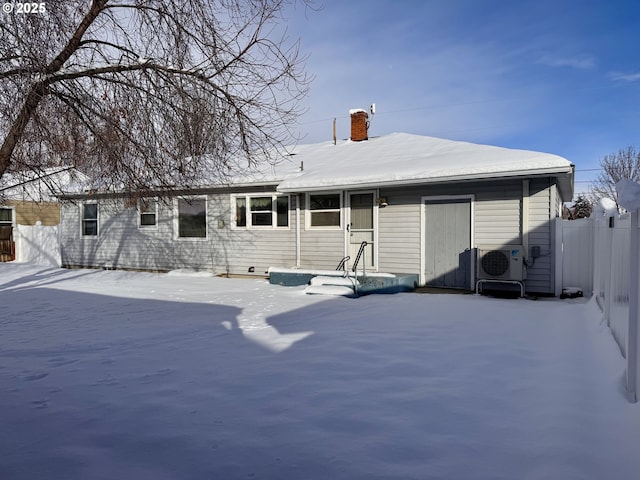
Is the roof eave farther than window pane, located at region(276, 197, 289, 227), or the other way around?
window pane, located at region(276, 197, 289, 227)

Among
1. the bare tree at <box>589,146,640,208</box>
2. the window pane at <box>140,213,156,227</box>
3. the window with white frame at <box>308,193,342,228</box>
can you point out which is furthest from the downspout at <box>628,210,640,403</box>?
the bare tree at <box>589,146,640,208</box>

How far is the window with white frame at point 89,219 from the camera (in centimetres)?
1460

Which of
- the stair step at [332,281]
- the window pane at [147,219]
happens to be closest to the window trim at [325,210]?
the stair step at [332,281]

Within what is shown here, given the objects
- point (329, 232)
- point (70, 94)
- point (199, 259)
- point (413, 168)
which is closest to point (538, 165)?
point (413, 168)

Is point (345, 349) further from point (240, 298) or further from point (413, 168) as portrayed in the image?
point (413, 168)

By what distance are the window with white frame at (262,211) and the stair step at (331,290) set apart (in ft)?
9.39

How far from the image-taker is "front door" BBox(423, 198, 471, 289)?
9.11 metres

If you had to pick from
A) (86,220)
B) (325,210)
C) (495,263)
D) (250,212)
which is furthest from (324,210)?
(86,220)

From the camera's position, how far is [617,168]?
1077 inches

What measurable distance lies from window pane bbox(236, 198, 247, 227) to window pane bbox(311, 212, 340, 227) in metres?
2.14

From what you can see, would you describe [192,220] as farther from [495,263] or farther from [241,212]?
[495,263]

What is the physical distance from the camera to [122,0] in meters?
5.30

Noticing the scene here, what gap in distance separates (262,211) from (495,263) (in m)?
6.16

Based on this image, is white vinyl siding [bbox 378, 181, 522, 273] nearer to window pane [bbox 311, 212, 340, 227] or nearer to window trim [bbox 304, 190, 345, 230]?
window trim [bbox 304, 190, 345, 230]
